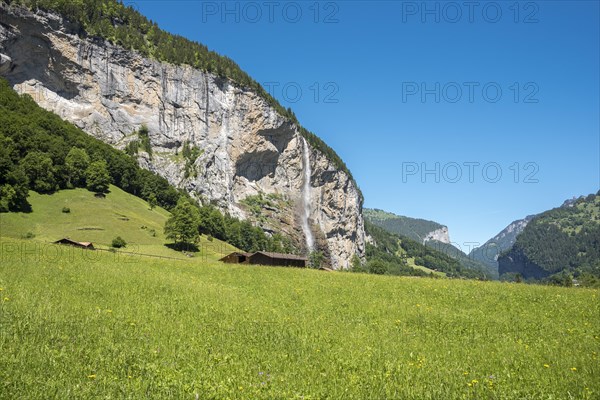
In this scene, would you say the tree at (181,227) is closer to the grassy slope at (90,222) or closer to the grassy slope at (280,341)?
the grassy slope at (90,222)

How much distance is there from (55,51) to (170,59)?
4322 centimetres

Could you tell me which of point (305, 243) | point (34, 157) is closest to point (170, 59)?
point (34, 157)

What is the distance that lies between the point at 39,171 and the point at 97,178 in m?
15.8

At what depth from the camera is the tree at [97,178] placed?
114562mm

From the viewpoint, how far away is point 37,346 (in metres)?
9.28

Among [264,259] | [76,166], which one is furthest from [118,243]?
[76,166]

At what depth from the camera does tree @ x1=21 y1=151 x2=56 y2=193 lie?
9944cm

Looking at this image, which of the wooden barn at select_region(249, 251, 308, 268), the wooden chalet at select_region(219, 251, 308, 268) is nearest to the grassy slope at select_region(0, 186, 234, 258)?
the wooden chalet at select_region(219, 251, 308, 268)

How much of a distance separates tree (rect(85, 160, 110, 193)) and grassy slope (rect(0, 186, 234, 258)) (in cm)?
280

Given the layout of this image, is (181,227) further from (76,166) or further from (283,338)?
(283,338)

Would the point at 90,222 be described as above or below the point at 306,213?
below

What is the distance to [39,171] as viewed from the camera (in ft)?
332

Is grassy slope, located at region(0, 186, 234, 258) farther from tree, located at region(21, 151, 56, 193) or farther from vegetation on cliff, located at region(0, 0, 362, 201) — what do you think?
vegetation on cliff, located at region(0, 0, 362, 201)

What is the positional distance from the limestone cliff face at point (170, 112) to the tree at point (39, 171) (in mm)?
54558
